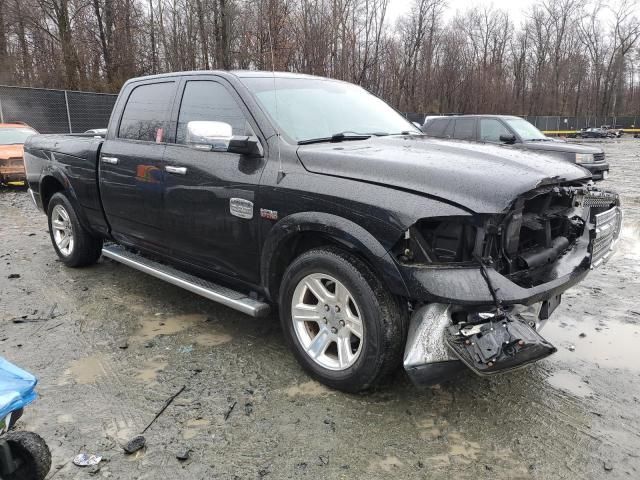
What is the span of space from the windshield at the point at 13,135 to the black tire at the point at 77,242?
880 cm

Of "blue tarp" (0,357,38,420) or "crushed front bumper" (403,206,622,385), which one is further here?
"crushed front bumper" (403,206,622,385)

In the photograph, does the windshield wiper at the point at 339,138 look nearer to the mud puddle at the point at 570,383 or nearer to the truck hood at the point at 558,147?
the mud puddle at the point at 570,383

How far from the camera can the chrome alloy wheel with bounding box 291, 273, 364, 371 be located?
9.65 ft

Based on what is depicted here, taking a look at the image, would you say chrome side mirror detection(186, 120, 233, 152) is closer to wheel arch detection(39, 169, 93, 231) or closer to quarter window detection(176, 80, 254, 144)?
quarter window detection(176, 80, 254, 144)

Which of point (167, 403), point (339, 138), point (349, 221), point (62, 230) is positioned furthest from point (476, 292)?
point (62, 230)

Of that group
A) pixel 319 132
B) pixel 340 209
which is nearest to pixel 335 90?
pixel 319 132

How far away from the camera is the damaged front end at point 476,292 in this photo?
95.1 inches

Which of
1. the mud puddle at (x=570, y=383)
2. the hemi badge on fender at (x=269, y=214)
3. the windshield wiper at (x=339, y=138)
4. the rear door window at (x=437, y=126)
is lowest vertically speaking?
the mud puddle at (x=570, y=383)

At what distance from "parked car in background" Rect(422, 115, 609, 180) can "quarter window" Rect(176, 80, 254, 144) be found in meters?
→ 7.73

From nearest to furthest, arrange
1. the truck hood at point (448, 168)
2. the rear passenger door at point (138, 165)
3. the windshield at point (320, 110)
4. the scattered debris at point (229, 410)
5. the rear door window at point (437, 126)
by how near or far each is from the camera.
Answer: the truck hood at point (448, 168)
the scattered debris at point (229, 410)
the windshield at point (320, 110)
the rear passenger door at point (138, 165)
the rear door window at point (437, 126)

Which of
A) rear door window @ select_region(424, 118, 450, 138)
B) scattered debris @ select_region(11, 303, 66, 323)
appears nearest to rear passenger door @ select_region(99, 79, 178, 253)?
scattered debris @ select_region(11, 303, 66, 323)

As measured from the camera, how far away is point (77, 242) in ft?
17.6

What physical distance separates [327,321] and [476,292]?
3.15 ft

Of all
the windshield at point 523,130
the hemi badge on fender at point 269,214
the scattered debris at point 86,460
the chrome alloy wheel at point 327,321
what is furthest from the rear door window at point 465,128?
the scattered debris at point 86,460
